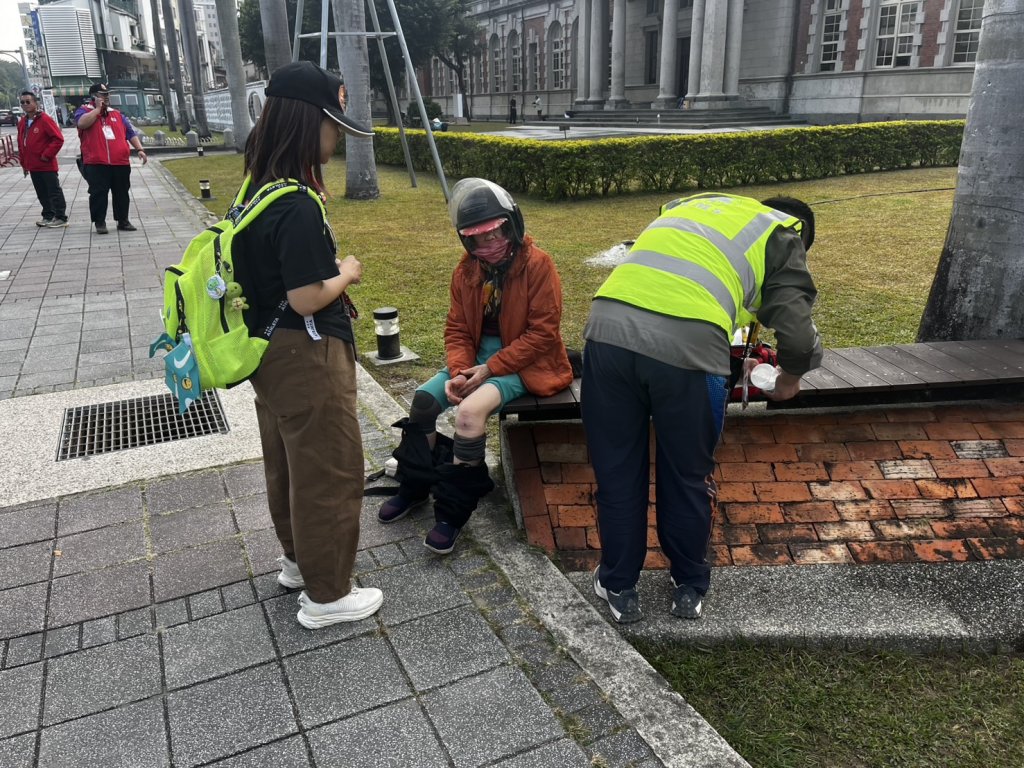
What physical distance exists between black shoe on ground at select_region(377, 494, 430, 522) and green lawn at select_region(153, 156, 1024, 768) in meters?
1.23

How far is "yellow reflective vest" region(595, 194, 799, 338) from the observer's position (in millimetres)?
2344

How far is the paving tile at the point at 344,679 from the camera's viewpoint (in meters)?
2.27

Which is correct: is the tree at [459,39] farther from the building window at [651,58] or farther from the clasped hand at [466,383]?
the clasped hand at [466,383]

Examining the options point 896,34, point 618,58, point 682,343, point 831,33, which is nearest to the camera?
point 682,343

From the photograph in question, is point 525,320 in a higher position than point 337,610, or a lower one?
higher

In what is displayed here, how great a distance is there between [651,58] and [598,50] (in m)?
2.94

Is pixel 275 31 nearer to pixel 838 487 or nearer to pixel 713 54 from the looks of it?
pixel 838 487

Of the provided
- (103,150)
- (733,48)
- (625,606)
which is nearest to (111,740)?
(625,606)

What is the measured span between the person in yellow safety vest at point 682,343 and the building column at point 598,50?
4055cm

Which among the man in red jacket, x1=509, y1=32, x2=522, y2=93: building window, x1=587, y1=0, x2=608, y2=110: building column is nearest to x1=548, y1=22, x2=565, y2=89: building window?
x1=509, y1=32, x2=522, y2=93: building window

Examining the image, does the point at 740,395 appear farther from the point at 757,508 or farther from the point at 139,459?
the point at 139,459

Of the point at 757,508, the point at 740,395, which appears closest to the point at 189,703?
the point at 757,508

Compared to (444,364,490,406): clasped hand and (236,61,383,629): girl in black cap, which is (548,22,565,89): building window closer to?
(444,364,490,406): clasped hand

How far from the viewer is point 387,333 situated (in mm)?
5457
